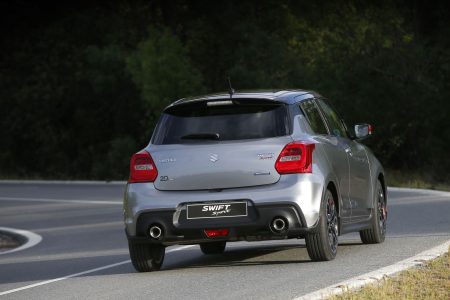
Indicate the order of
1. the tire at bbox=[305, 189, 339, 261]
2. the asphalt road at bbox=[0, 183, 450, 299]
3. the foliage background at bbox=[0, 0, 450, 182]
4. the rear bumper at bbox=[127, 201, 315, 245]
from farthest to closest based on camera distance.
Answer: the foliage background at bbox=[0, 0, 450, 182], the tire at bbox=[305, 189, 339, 261], the rear bumper at bbox=[127, 201, 315, 245], the asphalt road at bbox=[0, 183, 450, 299]

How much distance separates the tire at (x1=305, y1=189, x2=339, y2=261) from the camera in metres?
12.1

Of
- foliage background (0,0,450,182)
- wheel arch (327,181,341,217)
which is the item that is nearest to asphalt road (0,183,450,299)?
wheel arch (327,181,341,217)

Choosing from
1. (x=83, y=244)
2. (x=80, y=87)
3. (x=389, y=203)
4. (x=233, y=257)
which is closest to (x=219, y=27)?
(x=80, y=87)

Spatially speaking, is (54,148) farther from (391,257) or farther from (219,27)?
(391,257)

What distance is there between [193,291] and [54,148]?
1685 inches

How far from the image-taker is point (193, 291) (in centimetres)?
1073

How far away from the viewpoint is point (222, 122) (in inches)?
483

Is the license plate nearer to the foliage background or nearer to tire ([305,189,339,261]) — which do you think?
tire ([305,189,339,261])

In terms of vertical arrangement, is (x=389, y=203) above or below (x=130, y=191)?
below

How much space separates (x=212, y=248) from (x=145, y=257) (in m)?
1.91

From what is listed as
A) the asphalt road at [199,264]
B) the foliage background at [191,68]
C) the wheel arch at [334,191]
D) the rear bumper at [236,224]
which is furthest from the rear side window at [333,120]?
the foliage background at [191,68]

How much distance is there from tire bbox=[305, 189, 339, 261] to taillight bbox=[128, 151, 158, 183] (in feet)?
5.12

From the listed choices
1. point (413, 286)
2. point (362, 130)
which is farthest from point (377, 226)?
point (413, 286)

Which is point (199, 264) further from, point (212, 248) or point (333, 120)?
point (333, 120)
